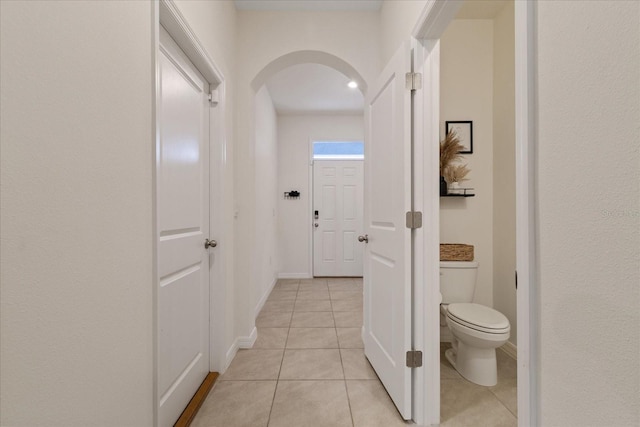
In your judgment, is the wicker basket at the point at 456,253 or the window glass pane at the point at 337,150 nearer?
the wicker basket at the point at 456,253

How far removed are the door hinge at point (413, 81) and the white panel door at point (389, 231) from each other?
0.09 feet

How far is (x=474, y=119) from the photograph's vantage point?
2.47 metres

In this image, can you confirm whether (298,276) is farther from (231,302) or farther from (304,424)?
(304,424)

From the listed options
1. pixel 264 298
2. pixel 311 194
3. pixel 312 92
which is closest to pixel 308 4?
pixel 312 92

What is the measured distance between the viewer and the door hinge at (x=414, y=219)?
4.88 feet

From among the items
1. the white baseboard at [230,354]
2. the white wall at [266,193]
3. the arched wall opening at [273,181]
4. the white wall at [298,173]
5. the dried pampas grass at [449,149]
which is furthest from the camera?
the white wall at [298,173]

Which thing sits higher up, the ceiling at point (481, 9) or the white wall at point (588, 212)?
the ceiling at point (481, 9)

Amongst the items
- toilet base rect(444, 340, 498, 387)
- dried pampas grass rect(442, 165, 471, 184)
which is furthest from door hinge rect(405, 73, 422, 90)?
toilet base rect(444, 340, 498, 387)

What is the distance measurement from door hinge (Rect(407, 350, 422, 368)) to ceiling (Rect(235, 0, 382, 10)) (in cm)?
247

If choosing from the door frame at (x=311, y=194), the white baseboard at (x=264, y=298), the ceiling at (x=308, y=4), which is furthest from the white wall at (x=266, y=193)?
the ceiling at (x=308, y=4)

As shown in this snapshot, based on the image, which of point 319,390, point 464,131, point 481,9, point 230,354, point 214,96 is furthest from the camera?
point 464,131

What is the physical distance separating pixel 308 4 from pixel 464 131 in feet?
5.38

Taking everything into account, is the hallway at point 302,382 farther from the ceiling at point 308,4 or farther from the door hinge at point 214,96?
the ceiling at point 308,4

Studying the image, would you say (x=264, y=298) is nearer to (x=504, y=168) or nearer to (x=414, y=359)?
(x=414, y=359)
